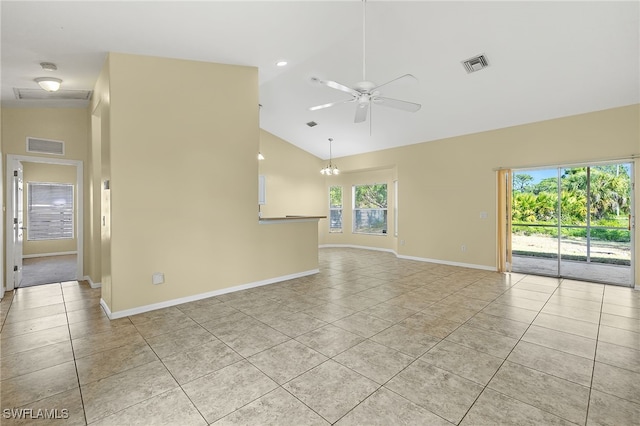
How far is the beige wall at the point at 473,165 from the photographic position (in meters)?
4.54

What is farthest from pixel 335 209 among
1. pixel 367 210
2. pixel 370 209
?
pixel 370 209

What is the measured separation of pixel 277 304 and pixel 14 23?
3822mm

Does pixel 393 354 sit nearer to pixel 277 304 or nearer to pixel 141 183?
pixel 277 304

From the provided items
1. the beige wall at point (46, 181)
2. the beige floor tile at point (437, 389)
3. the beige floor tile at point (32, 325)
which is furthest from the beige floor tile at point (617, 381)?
the beige wall at point (46, 181)

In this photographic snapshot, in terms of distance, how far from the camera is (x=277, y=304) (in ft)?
12.1

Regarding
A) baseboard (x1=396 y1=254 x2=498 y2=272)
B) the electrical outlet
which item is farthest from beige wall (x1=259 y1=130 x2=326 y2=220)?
the electrical outlet

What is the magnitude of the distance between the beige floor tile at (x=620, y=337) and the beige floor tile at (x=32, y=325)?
5.57 metres

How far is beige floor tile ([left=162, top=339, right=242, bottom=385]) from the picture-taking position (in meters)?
2.16

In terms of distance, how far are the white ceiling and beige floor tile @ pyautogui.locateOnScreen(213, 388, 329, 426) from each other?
2.66m

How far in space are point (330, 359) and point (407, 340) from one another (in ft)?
2.66

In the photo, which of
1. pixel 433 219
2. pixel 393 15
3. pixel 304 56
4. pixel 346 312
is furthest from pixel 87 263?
pixel 433 219

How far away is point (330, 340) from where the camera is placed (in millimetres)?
2695

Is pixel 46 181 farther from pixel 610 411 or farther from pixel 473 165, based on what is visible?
pixel 610 411

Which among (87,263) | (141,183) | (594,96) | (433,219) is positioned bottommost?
(87,263)
